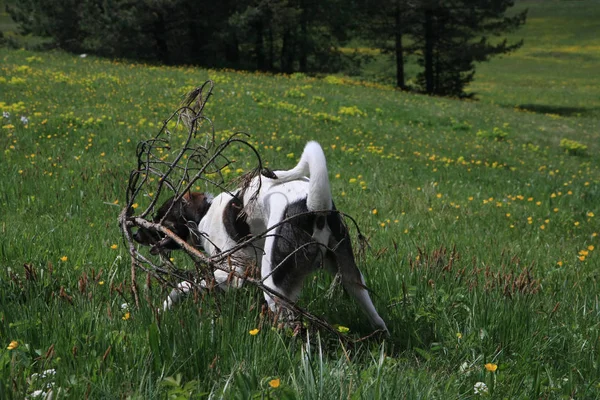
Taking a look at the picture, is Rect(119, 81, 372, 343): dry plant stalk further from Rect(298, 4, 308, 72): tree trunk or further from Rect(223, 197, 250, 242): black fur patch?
Rect(298, 4, 308, 72): tree trunk

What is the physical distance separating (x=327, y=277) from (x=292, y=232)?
0.95 m

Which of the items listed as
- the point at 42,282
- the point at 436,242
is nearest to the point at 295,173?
the point at 42,282

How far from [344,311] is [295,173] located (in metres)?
0.87

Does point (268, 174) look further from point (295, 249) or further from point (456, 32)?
point (456, 32)

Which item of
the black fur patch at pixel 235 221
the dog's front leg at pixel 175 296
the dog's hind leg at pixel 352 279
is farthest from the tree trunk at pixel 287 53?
the dog's front leg at pixel 175 296

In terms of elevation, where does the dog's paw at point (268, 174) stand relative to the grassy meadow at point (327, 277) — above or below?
above

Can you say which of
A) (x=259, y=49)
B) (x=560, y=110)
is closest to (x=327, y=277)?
(x=259, y=49)

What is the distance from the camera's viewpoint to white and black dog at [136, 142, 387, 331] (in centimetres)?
304

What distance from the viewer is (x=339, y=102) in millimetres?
17828

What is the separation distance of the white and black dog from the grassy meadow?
21cm

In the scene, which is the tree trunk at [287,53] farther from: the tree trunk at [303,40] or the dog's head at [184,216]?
the dog's head at [184,216]

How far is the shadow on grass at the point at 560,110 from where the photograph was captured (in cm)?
3091

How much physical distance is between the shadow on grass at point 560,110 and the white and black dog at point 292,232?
30115 mm

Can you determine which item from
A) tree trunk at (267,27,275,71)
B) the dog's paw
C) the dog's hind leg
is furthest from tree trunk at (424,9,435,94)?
the dog's hind leg
